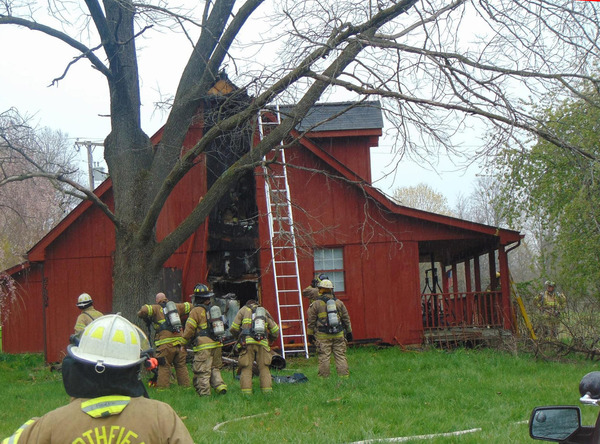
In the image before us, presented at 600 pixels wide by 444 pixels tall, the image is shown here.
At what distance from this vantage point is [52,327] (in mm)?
16438

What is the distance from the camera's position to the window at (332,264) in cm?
1611

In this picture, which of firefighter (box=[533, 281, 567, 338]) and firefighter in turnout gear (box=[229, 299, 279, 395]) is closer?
firefighter in turnout gear (box=[229, 299, 279, 395])

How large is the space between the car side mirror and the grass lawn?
4.08 m

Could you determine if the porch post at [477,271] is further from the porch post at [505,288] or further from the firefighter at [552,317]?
the firefighter at [552,317]

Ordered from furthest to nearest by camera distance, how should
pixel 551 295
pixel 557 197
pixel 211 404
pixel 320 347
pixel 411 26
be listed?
pixel 557 197 < pixel 551 295 < pixel 320 347 < pixel 411 26 < pixel 211 404

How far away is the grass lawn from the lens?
744 centimetres

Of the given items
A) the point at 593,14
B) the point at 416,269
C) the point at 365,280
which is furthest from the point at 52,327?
the point at 593,14

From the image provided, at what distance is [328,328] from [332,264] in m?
4.56

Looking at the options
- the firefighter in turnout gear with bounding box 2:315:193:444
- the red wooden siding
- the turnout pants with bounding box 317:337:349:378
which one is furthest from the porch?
the firefighter in turnout gear with bounding box 2:315:193:444

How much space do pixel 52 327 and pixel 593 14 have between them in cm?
1338

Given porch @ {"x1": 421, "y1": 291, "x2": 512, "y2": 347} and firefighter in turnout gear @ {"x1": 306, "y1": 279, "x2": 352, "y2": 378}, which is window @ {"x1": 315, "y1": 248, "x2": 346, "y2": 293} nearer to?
porch @ {"x1": 421, "y1": 291, "x2": 512, "y2": 347}

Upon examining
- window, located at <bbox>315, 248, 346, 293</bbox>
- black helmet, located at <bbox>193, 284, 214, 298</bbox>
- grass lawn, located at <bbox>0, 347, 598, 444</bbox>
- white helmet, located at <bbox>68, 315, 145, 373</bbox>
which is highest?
window, located at <bbox>315, 248, 346, 293</bbox>

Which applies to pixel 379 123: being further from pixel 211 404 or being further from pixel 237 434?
pixel 237 434

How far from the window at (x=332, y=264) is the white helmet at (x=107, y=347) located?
43.2 feet
